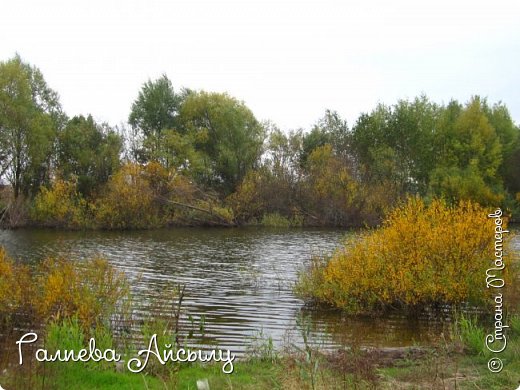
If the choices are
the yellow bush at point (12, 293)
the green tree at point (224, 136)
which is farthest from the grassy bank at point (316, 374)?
the green tree at point (224, 136)

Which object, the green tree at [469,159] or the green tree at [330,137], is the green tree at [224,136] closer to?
the green tree at [330,137]

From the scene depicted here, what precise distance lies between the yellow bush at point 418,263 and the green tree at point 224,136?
36.4 metres

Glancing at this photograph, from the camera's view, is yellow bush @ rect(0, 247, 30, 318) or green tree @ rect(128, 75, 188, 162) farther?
green tree @ rect(128, 75, 188, 162)

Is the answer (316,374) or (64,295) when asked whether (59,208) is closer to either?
(64,295)

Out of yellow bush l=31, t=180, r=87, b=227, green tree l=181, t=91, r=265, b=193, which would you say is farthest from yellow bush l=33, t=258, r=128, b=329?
green tree l=181, t=91, r=265, b=193

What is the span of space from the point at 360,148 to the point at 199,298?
40.2m

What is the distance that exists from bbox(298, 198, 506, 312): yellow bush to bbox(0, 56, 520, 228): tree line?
29.1 m

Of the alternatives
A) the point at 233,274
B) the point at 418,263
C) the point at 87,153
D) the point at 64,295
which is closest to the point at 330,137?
the point at 87,153

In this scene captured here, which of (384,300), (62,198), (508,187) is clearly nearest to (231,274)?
(384,300)

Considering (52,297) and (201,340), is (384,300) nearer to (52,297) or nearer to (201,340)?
(201,340)

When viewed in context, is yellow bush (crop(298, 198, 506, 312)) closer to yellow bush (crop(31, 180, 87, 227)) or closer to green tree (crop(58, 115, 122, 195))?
yellow bush (crop(31, 180, 87, 227))

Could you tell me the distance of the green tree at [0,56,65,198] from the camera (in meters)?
41.6

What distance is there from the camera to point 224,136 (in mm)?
51188

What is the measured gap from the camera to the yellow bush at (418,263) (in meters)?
13.3
